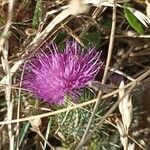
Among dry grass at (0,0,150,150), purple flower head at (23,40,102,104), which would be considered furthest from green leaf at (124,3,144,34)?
purple flower head at (23,40,102,104)

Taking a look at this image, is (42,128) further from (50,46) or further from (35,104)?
(50,46)

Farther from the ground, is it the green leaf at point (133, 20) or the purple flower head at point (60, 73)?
the green leaf at point (133, 20)

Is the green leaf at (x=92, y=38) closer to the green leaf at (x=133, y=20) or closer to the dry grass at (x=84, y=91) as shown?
the dry grass at (x=84, y=91)

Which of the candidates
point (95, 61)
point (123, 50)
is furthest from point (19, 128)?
point (123, 50)

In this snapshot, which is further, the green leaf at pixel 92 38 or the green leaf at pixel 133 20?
the green leaf at pixel 92 38

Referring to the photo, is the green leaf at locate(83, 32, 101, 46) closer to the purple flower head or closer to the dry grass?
the dry grass

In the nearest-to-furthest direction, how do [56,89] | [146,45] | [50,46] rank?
[56,89] < [50,46] < [146,45]

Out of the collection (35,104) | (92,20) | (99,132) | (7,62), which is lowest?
(99,132)

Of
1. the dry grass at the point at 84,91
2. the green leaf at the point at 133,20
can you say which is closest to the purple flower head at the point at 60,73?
the dry grass at the point at 84,91
